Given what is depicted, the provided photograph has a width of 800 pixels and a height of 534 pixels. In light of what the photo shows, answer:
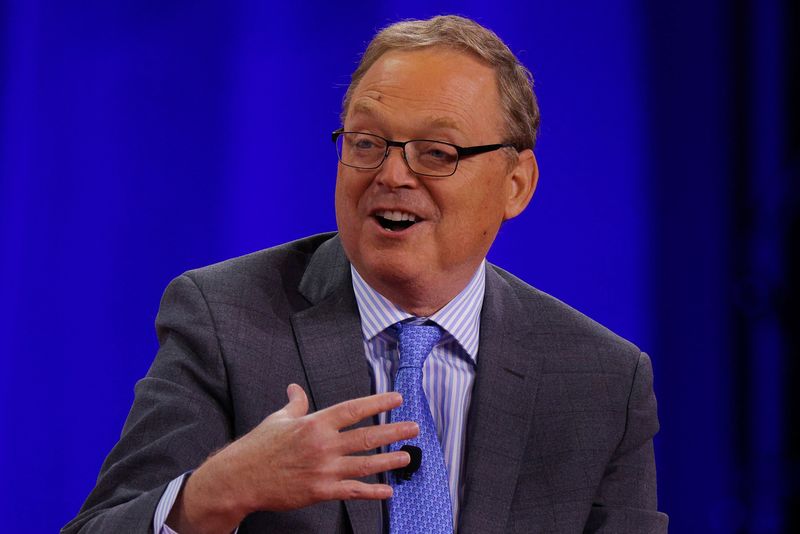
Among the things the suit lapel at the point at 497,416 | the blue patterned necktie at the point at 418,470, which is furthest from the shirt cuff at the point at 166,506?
the suit lapel at the point at 497,416

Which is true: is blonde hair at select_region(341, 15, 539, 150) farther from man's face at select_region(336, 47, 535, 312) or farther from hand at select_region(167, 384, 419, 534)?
hand at select_region(167, 384, 419, 534)

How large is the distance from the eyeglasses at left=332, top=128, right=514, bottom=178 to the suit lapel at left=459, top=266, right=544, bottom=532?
290mm

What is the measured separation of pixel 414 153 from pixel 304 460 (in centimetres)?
62

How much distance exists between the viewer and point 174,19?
265 cm

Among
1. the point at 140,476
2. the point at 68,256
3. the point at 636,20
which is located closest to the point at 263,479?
the point at 140,476

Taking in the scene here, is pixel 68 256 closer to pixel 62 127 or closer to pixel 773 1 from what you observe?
pixel 62 127

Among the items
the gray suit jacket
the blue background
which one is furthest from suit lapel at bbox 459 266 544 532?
the blue background

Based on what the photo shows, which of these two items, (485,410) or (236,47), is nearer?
(485,410)

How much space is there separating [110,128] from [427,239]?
1.20 m

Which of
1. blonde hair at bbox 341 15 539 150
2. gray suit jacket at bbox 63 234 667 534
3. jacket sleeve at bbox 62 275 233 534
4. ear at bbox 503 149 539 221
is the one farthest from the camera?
ear at bbox 503 149 539 221

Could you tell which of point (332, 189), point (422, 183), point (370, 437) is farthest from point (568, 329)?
point (332, 189)

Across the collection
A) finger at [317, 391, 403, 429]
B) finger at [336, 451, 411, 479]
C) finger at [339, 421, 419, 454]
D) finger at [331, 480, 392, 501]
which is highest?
finger at [317, 391, 403, 429]

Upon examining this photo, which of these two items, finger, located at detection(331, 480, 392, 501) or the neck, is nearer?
finger, located at detection(331, 480, 392, 501)

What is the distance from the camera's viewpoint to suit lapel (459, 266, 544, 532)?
5.51 ft
